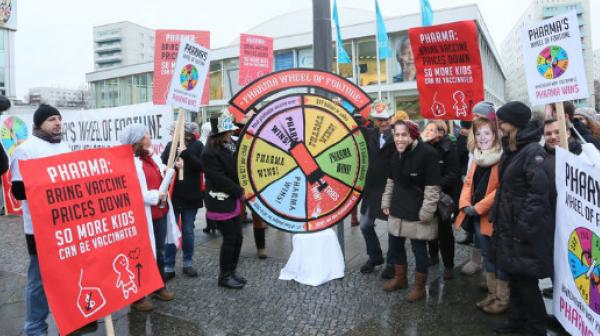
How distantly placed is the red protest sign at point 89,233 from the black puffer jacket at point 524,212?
8.90 feet

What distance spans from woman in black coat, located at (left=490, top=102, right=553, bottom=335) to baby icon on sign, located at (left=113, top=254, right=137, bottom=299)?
2794 mm

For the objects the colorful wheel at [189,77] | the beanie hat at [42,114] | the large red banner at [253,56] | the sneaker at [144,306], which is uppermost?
the large red banner at [253,56]

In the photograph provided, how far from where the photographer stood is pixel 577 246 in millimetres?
2801

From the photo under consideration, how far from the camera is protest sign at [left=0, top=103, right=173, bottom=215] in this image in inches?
275

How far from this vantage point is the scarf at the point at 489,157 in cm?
415

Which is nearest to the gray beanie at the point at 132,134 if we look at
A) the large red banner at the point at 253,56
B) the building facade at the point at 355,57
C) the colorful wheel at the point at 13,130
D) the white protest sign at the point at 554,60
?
the white protest sign at the point at 554,60

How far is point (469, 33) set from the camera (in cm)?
519

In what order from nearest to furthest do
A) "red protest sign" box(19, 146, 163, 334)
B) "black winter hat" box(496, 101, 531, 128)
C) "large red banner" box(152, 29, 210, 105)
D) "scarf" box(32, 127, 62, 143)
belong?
"red protest sign" box(19, 146, 163, 334) → "black winter hat" box(496, 101, 531, 128) → "scarf" box(32, 127, 62, 143) → "large red banner" box(152, 29, 210, 105)

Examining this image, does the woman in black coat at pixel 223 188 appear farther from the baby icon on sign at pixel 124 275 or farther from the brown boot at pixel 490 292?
the brown boot at pixel 490 292

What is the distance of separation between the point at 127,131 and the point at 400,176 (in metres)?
2.66

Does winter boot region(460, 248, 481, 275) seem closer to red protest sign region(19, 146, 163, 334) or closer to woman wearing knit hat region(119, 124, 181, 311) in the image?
woman wearing knit hat region(119, 124, 181, 311)

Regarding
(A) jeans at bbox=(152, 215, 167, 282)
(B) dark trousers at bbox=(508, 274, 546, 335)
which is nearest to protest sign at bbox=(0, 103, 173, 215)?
(A) jeans at bbox=(152, 215, 167, 282)

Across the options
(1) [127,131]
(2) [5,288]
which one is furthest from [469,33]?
(2) [5,288]

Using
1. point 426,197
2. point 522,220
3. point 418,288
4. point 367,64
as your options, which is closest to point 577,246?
point 522,220
